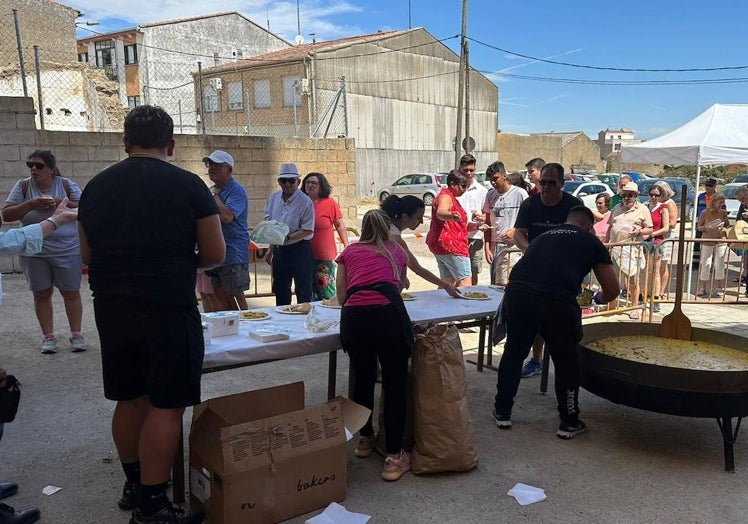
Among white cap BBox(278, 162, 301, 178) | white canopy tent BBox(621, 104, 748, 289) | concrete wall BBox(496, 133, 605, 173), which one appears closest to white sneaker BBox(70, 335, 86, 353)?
white cap BBox(278, 162, 301, 178)

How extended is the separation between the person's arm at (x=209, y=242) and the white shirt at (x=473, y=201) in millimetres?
4594

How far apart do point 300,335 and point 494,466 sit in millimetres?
1408

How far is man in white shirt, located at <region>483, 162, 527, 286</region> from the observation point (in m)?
6.45

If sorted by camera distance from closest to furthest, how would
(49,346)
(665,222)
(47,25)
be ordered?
(49,346) → (665,222) → (47,25)

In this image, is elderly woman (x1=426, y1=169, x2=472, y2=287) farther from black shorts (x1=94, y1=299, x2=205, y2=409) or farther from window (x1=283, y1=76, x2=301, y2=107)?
window (x1=283, y1=76, x2=301, y2=107)

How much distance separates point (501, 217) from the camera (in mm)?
6648

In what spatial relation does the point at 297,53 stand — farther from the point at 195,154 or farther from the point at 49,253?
the point at 49,253

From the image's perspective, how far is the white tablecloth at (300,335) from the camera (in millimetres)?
3084

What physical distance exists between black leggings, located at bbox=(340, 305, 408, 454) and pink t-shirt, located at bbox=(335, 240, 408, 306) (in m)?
0.05

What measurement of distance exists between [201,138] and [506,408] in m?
8.03

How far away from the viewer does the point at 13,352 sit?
5.42 metres

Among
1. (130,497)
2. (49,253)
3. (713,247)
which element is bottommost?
(130,497)

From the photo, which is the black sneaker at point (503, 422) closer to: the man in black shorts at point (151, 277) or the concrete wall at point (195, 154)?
the man in black shorts at point (151, 277)

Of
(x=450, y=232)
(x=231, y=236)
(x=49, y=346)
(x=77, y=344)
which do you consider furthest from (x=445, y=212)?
(x=49, y=346)
